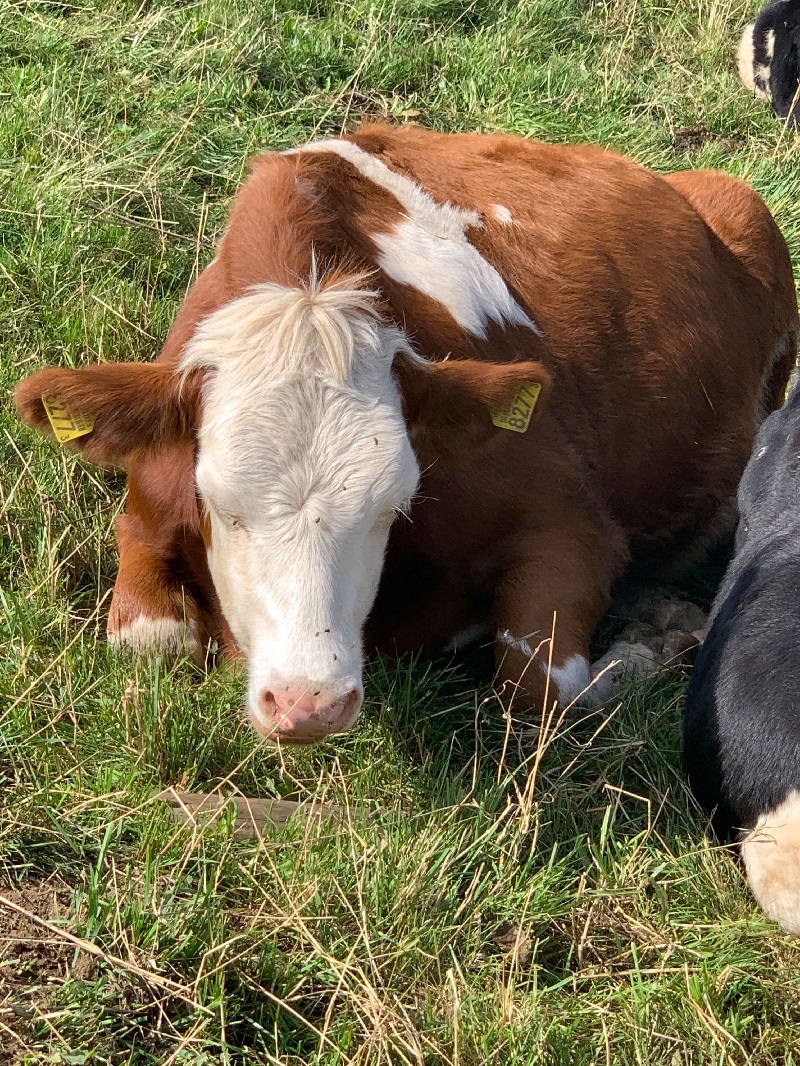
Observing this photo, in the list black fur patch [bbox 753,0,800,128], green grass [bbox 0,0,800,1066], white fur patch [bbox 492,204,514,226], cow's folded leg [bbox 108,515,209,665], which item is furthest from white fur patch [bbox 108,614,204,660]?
black fur patch [bbox 753,0,800,128]

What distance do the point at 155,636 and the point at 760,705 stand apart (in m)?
2.02

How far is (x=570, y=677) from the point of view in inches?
179

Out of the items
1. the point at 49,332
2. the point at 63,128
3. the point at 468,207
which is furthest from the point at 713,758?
the point at 63,128

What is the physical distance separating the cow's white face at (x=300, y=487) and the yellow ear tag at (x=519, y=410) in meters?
0.43

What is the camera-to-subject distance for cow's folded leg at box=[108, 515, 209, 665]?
4336 millimetres

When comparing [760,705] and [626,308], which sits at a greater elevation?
[626,308]

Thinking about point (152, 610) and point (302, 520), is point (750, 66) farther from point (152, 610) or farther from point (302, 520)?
point (302, 520)

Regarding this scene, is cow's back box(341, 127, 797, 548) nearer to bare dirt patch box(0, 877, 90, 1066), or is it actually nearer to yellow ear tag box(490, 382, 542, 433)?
yellow ear tag box(490, 382, 542, 433)

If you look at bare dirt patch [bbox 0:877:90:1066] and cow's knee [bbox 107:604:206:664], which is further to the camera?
cow's knee [bbox 107:604:206:664]

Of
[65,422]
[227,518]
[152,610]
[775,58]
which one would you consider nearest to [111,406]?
[65,422]

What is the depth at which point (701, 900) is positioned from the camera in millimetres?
3664

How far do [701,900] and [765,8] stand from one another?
304 inches

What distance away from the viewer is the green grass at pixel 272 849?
303cm

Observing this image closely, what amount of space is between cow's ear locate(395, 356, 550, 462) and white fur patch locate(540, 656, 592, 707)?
92 centimetres
